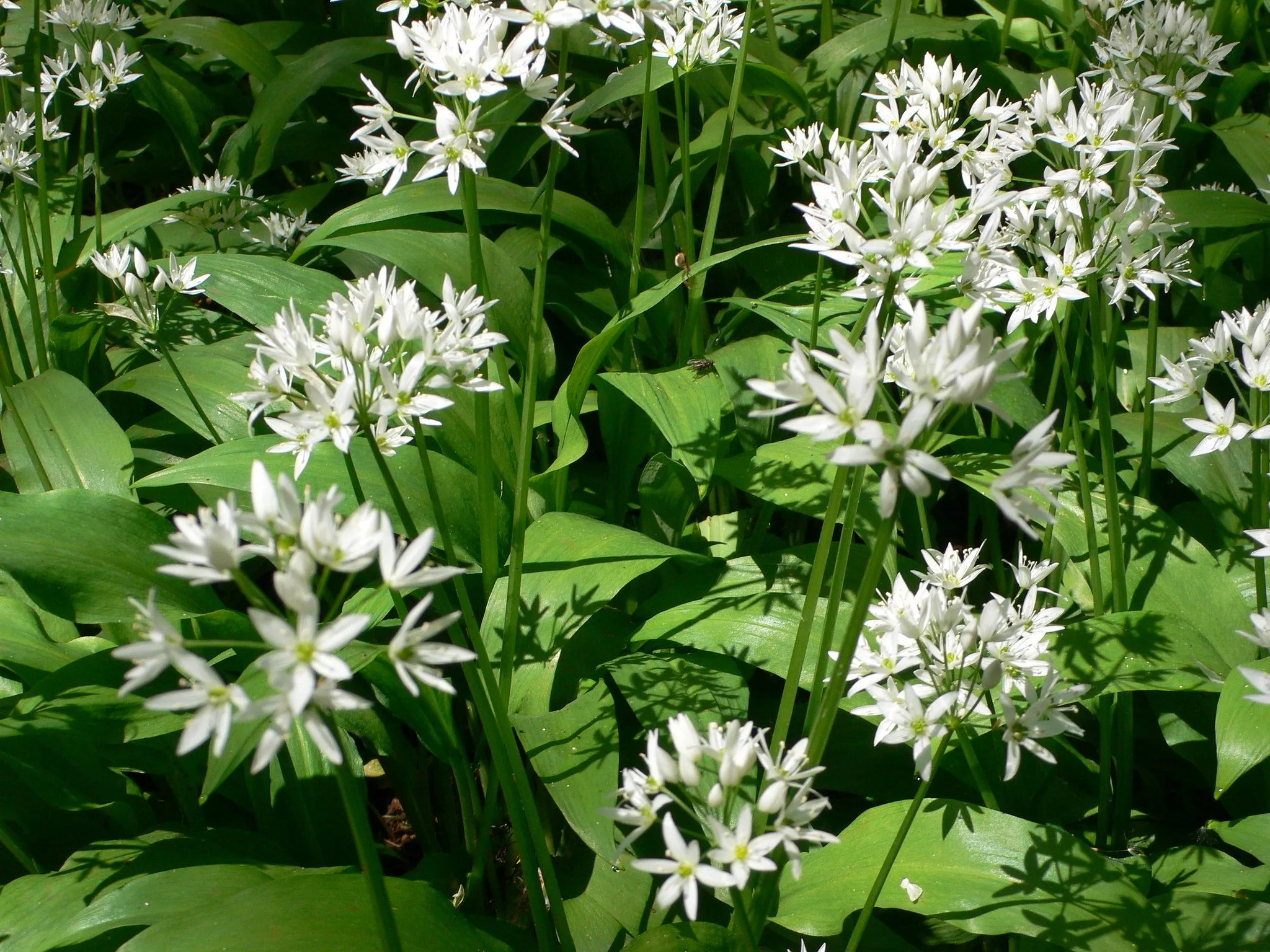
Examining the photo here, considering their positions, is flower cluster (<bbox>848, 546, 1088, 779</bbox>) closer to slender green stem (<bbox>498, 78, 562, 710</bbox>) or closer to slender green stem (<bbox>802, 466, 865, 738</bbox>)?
slender green stem (<bbox>802, 466, 865, 738</bbox>)

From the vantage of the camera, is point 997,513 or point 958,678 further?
point 997,513

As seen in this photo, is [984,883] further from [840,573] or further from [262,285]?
[262,285]

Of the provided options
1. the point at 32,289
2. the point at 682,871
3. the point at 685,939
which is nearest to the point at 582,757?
the point at 685,939

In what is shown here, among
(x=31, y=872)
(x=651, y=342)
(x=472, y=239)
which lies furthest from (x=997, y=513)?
(x=31, y=872)

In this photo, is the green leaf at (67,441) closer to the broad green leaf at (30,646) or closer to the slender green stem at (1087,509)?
the broad green leaf at (30,646)

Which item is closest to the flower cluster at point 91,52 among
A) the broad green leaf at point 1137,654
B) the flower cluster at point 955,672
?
the flower cluster at point 955,672

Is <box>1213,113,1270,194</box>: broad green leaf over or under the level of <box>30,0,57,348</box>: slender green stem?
over

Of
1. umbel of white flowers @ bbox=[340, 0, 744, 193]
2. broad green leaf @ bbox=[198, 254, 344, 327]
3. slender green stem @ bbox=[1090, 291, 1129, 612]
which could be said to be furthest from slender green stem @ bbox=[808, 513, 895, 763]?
broad green leaf @ bbox=[198, 254, 344, 327]

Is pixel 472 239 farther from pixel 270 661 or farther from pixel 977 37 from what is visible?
pixel 977 37
